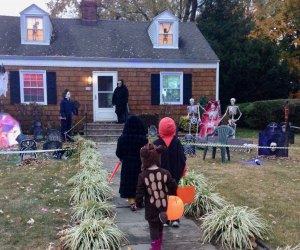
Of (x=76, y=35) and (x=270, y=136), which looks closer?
(x=270, y=136)

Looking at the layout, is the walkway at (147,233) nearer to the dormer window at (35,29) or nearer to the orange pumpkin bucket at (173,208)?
the orange pumpkin bucket at (173,208)

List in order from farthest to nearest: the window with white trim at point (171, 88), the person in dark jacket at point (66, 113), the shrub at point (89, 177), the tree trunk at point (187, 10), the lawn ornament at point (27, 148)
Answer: the tree trunk at point (187, 10), the window with white trim at point (171, 88), the person in dark jacket at point (66, 113), the lawn ornament at point (27, 148), the shrub at point (89, 177)

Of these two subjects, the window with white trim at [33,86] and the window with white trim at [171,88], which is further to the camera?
the window with white trim at [171,88]

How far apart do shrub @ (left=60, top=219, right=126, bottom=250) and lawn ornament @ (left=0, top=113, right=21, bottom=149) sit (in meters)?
8.65

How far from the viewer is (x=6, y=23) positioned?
59.4 feet

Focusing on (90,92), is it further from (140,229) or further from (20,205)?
(140,229)

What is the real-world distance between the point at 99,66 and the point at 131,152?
11671 millimetres

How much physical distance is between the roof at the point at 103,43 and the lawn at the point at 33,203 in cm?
809

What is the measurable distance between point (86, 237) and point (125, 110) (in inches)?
481

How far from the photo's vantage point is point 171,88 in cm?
1750

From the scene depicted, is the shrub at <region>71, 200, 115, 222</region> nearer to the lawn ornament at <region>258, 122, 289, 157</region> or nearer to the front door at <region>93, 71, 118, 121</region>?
the lawn ornament at <region>258, 122, 289, 157</region>

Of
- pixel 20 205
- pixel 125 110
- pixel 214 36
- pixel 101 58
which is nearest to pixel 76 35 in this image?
pixel 101 58

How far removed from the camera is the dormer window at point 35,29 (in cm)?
1694

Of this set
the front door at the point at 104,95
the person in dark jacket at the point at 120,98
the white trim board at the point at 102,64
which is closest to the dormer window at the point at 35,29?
the white trim board at the point at 102,64
